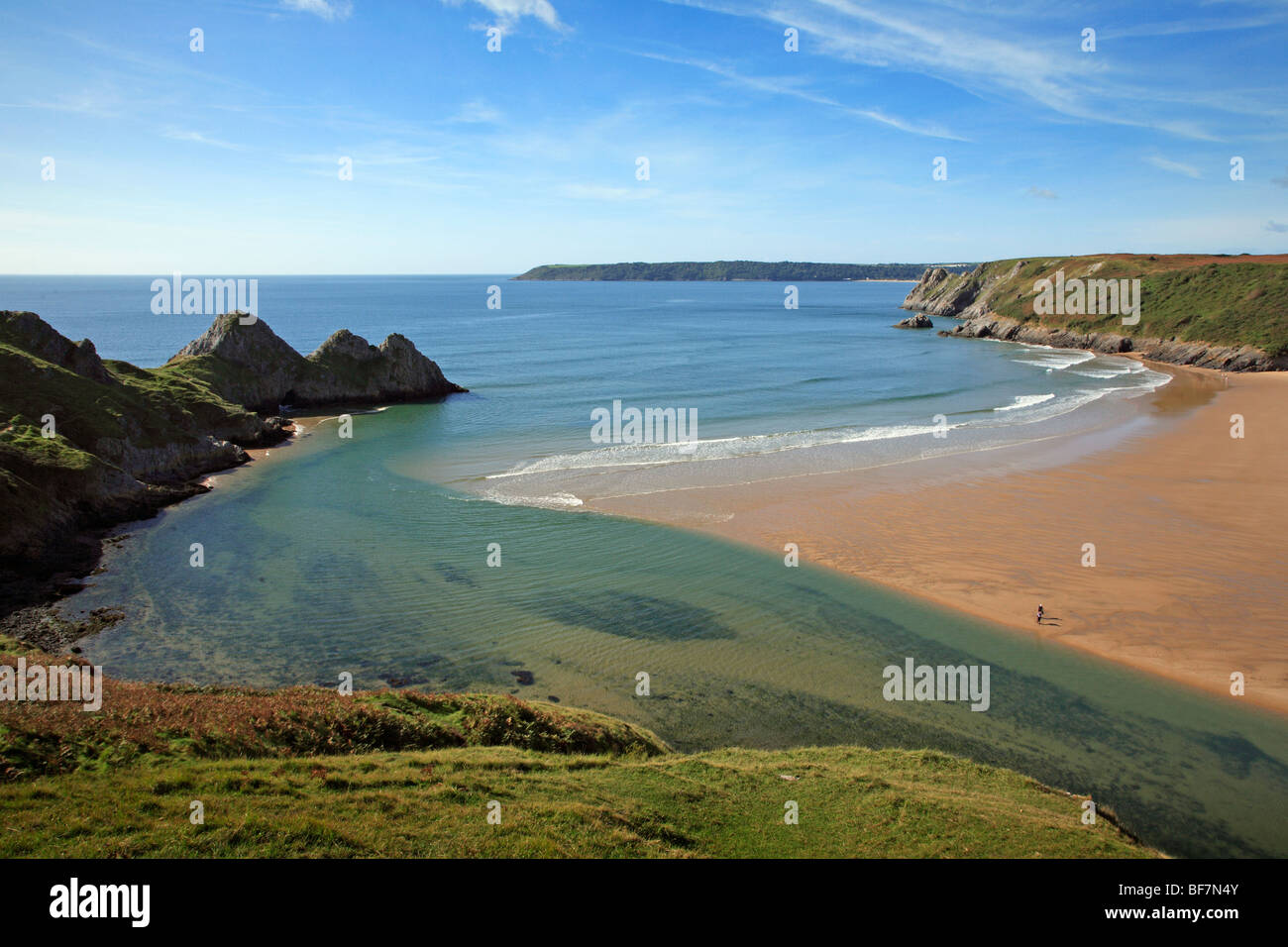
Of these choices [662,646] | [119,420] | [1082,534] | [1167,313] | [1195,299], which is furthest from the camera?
[1167,313]

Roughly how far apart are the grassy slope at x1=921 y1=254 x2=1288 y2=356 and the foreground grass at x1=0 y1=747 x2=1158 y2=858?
87058 mm

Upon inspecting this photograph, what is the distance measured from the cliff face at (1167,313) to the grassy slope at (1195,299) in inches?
5.0

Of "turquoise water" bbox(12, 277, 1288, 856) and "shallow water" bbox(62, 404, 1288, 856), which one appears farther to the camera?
"turquoise water" bbox(12, 277, 1288, 856)

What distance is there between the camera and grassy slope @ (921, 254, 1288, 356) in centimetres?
8044

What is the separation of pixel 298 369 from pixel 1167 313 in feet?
340

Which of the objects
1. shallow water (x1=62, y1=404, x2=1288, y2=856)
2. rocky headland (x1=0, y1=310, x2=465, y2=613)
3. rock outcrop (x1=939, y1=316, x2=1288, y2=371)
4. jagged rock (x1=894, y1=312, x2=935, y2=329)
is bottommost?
shallow water (x1=62, y1=404, x2=1288, y2=856)

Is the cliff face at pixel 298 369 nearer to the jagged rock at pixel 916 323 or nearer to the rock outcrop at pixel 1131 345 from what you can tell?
the rock outcrop at pixel 1131 345

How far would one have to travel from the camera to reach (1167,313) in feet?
309

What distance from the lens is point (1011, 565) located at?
26.4m

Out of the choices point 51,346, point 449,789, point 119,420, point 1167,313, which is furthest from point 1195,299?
point 51,346

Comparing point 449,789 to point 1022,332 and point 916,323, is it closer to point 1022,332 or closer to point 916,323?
point 1022,332

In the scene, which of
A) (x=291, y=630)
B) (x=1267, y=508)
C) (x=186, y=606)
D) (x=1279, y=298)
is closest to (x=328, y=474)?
(x=186, y=606)

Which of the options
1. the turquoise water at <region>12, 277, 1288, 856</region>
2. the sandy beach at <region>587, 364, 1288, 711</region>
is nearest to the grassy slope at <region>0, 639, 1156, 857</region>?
the turquoise water at <region>12, 277, 1288, 856</region>

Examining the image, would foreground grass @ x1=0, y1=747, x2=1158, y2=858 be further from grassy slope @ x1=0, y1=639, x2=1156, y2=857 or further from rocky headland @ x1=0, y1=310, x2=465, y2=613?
rocky headland @ x1=0, y1=310, x2=465, y2=613
